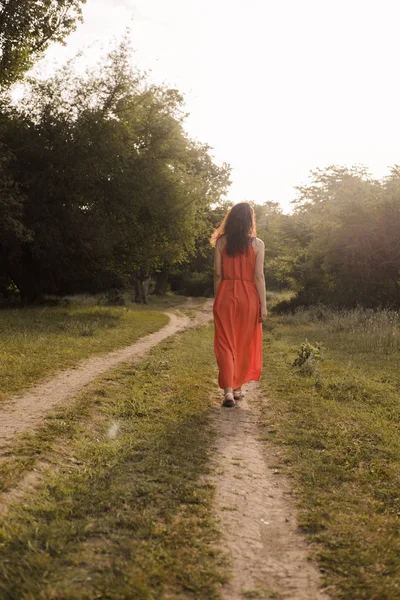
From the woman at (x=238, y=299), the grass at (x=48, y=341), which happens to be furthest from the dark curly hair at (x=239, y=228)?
the grass at (x=48, y=341)

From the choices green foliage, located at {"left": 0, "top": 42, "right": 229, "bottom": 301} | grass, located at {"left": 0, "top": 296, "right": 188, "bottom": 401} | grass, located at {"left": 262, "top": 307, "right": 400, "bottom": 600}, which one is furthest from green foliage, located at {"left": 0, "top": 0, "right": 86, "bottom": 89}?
grass, located at {"left": 262, "top": 307, "right": 400, "bottom": 600}

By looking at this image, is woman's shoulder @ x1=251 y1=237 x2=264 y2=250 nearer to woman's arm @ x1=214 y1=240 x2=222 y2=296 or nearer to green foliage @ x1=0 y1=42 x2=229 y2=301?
woman's arm @ x1=214 y1=240 x2=222 y2=296

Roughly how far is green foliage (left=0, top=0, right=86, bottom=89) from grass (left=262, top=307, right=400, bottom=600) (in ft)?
50.5

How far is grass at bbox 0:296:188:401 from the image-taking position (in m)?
8.43

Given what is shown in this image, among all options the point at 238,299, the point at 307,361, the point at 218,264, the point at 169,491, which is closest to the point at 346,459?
the point at 169,491

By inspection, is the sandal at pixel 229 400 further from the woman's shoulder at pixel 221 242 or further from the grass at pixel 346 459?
the woman's shoulder at pixel 221 242

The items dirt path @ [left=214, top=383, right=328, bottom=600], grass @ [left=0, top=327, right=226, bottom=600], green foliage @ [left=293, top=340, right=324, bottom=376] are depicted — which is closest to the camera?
grass @ [left=0, top=327, right=226, bottom=600]

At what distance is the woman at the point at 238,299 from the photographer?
22.5 feet

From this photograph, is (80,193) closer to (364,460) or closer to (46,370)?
(46,370)

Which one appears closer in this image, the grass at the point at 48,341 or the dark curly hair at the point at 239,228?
the dark curly hair at the point at 239,228

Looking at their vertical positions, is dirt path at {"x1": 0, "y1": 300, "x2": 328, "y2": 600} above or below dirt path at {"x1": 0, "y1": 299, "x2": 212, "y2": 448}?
below

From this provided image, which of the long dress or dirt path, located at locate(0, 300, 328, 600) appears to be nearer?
dirt path, located at locate(0, 300, 328, 600)

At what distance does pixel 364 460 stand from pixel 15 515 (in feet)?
10.8

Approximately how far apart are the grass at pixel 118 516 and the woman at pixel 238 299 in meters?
0.92
